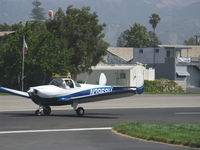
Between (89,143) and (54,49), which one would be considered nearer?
(89,143)

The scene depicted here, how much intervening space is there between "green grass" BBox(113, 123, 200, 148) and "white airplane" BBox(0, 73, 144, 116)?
226 inches

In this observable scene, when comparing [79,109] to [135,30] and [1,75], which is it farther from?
[135,30]

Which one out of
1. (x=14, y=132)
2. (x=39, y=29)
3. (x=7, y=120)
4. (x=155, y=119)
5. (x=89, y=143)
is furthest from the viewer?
(x=39, y=29)

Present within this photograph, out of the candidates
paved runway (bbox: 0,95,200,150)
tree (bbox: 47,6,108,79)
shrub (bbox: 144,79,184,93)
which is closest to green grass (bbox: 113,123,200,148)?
paved runway (bbox: 0,95,200,150)

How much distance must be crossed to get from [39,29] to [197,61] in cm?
4138

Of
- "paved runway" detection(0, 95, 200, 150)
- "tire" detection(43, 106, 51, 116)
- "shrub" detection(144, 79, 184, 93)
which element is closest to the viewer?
"paved runway" detection(0, 95, 200, 150)

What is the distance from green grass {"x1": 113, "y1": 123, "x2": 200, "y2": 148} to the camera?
14.4 metres

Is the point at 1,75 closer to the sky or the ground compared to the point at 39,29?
closer to the ground

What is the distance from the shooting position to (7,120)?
21609 millimetres

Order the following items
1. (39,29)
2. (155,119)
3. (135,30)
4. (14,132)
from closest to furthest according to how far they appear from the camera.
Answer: (14,132), (155,119), (39,29), (135,30)

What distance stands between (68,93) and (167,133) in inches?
346

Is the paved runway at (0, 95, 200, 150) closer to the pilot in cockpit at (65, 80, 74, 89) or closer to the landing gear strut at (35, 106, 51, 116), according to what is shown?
the landing gear strut at (35, 106, 51, 116)

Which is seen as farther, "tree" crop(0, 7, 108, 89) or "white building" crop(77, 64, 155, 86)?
"white building" crop(77, 64, 155, 86)

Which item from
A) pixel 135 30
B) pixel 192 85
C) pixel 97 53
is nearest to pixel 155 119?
pixel 97 53
